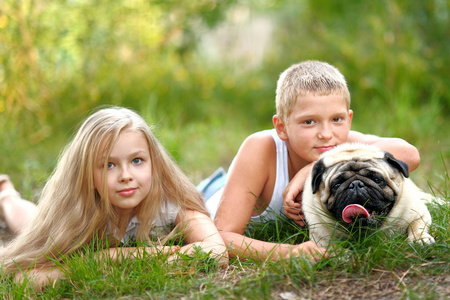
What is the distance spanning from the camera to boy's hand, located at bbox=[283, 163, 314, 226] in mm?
3127

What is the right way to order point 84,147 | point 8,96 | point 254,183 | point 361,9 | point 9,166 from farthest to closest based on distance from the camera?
point 361,9 → point 8,96 → point 9,166 → point 254,183 → point 84,147

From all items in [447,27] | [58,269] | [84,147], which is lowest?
[58,269]

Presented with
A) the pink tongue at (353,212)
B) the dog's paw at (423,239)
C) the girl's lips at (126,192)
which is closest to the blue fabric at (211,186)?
the girl's lips at (126,192)

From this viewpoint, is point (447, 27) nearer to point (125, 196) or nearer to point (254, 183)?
point (254, 183)

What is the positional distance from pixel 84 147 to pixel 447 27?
5.49 metres

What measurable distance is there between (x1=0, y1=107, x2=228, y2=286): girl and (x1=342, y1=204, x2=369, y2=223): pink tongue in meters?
0.72

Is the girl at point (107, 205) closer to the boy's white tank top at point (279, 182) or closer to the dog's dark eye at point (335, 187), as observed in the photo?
the boy's white tank top at point (279, 182)

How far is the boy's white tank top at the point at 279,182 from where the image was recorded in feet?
11.1

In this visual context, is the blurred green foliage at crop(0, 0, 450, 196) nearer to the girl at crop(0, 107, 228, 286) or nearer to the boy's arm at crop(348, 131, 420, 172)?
the boy's arm at crop(348, 131, 420, 172)

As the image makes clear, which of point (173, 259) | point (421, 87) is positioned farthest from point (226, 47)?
point (173, 259)

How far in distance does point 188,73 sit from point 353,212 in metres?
5.93

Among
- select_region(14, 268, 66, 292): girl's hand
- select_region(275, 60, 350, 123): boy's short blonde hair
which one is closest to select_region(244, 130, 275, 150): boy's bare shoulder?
select_region(275, 60, 350, 123): boy's short blonde hair

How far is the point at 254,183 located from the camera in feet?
10.9

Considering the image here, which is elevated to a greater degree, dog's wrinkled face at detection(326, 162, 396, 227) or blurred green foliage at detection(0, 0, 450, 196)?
blurred green foliage at detection(0, 0, 450, 196)
